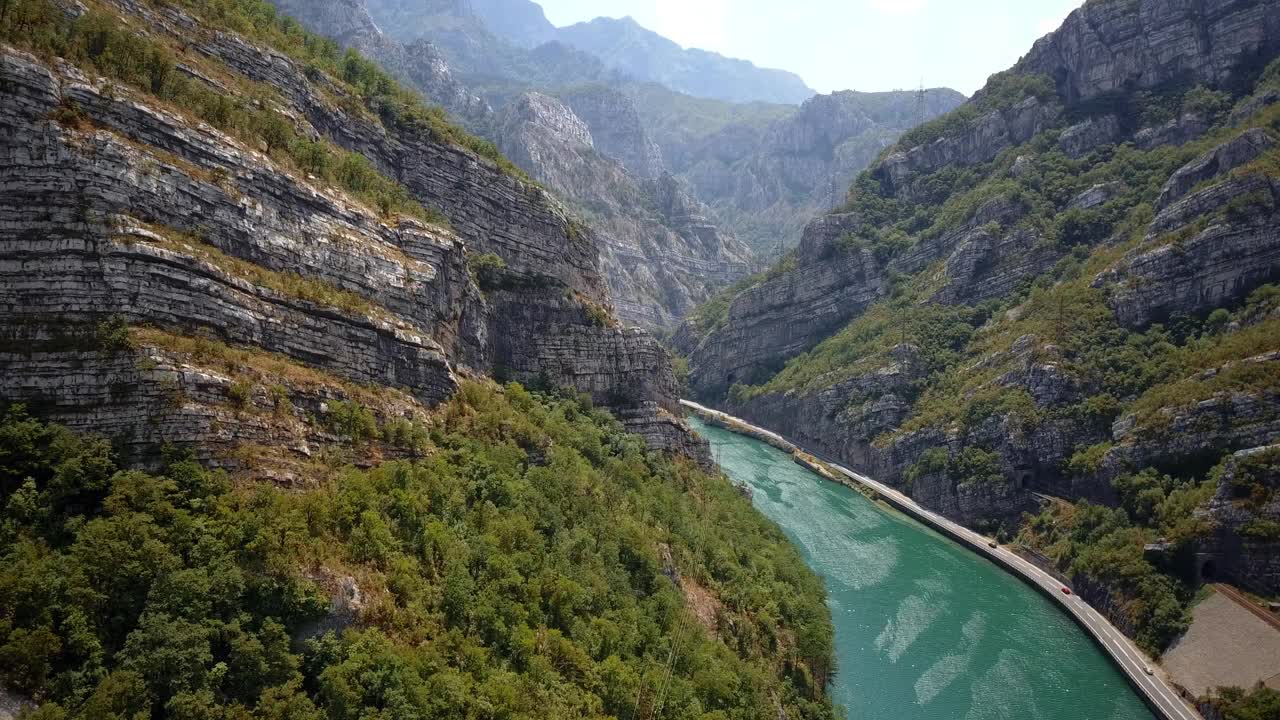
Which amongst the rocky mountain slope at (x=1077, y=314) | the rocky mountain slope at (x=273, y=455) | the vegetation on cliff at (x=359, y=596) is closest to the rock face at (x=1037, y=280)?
the rocky mountain slope at (x=1077, y=314)

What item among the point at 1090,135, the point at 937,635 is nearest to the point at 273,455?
the point at 937,635

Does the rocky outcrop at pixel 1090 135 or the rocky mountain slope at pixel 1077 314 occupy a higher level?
the rocky outcrop at pixel 1090 135

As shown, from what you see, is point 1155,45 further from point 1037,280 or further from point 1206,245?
point 1206,245

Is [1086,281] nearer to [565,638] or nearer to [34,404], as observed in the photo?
[565,638]

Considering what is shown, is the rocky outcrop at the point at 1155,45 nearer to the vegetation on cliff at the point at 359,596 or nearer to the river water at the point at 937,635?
the river water at the point at 937,635

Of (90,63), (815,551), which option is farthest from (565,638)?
(815,551)

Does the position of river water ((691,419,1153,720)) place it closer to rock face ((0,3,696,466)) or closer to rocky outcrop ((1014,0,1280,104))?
rock face ((0,3,696,466))
